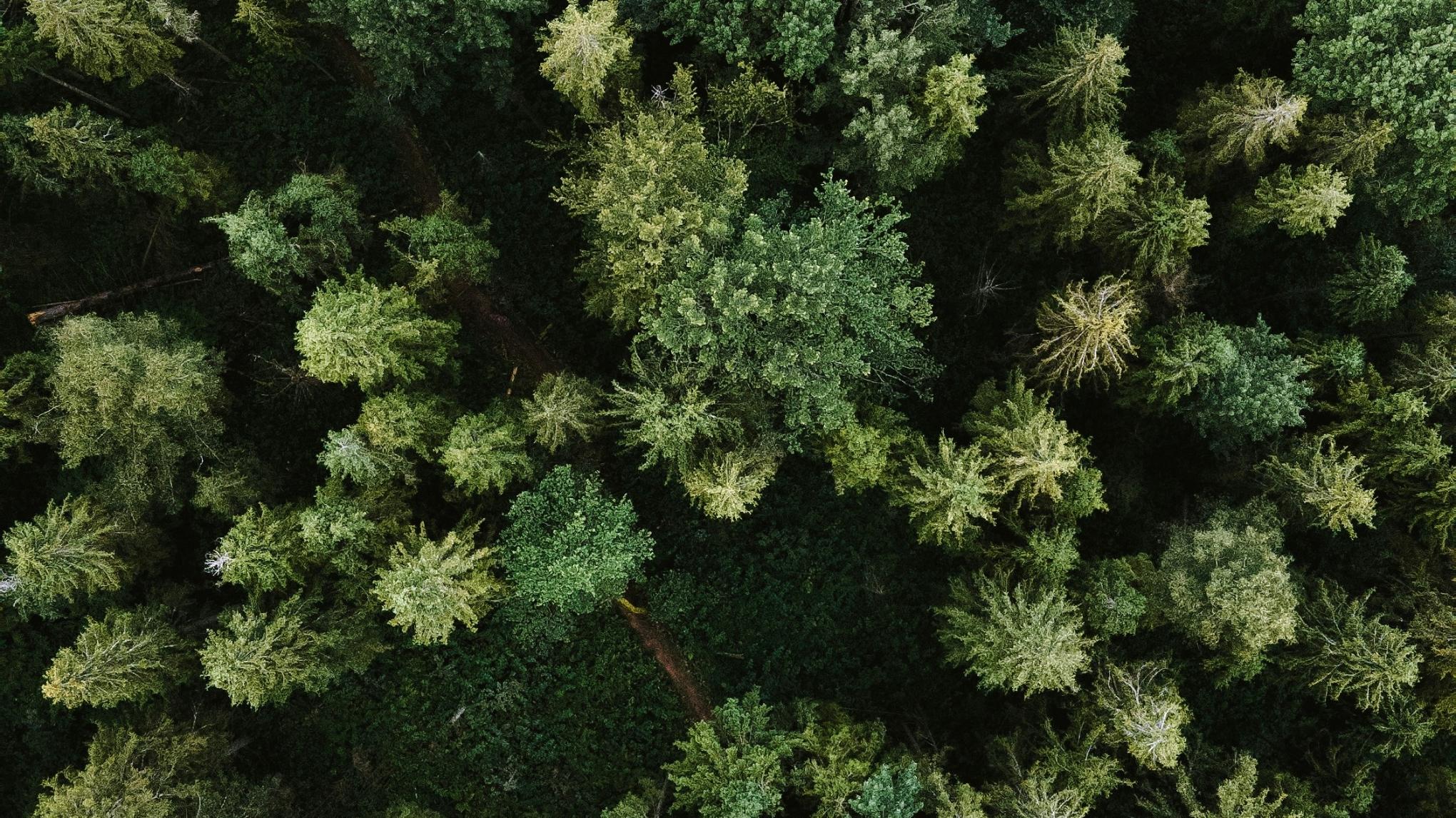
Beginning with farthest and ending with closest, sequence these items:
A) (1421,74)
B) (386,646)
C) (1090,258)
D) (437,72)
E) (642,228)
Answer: (1090,258)
(437,72)
(386,646)
(1421,74)
(642,228)

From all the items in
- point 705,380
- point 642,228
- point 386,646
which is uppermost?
point 642,228

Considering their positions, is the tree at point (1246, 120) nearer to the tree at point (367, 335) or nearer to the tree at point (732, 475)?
the tree at point (732, 475)

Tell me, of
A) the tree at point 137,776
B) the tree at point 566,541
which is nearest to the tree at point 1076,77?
the tree at point 566,541

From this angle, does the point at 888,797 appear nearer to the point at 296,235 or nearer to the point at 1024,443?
the point at 1024,443

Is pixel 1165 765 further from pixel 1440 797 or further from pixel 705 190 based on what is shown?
pixel 705 190

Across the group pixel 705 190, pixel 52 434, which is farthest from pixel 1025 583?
pixel 52 434

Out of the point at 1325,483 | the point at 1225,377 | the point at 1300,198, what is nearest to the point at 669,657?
the point at 1225,377
